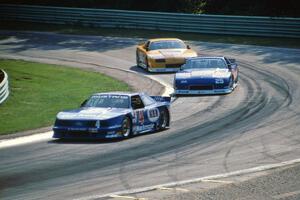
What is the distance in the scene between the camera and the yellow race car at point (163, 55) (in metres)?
31.9

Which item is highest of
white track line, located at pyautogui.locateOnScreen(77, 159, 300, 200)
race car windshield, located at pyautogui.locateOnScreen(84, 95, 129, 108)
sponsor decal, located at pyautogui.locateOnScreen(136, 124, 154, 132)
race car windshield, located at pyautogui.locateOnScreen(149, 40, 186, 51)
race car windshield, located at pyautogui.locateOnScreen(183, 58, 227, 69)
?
white track line, located at pyautogui.locateOnScreen(77, 159, 300, 200)

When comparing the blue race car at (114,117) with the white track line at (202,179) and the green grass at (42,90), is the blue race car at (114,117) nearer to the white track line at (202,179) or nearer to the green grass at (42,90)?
the green grass at (42,90)

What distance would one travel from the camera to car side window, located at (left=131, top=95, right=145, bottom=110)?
19.3m

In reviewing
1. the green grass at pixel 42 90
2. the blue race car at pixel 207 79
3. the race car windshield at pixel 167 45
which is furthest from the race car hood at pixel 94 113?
the race car windshield at pixel 167 45

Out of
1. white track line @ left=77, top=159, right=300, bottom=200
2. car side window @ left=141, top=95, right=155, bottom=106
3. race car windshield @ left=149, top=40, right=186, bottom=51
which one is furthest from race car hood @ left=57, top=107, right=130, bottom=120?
race car windshield @ left=149, top=40, right=186, bottom=51

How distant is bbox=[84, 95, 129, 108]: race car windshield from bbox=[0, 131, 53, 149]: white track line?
132cm

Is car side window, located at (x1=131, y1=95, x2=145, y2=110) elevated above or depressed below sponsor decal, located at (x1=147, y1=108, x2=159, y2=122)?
above

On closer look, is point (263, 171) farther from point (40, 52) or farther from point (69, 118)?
point (40, 52)

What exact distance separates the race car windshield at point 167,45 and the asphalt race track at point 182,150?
3761mm

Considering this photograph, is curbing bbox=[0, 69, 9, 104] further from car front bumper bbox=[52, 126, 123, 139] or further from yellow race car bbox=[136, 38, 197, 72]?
yellow race car bbox=[136, 38, 197, 72]

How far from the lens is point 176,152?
16.0m

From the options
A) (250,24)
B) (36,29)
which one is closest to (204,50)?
(250,24)

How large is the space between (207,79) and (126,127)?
8164mm

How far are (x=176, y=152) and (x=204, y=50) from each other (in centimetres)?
2176
